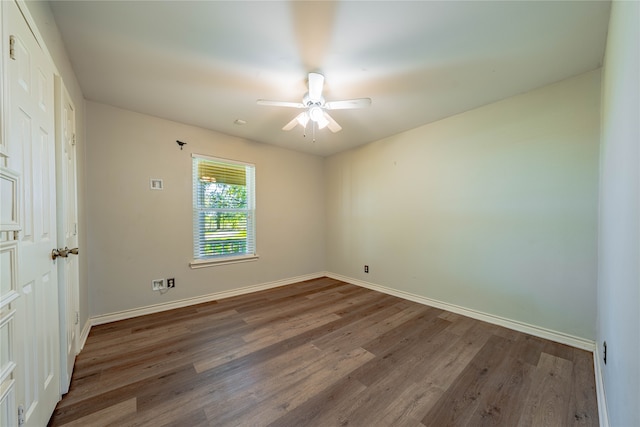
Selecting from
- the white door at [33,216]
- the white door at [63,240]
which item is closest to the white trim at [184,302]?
the white door at [63,240]

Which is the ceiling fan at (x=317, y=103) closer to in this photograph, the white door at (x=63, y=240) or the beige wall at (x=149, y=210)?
the white door at (x=63, y=240)

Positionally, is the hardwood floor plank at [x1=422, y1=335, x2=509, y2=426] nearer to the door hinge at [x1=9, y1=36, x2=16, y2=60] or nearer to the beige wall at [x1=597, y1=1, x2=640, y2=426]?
the beige wall at [x1=597, y1=1, x2=640, y2=426]

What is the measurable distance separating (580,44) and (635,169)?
5.28 ft

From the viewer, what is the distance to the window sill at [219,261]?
321cm

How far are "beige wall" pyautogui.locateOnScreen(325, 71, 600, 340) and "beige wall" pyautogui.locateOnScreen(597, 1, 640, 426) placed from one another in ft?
3.27

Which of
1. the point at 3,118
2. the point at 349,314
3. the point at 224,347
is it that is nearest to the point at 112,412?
the point at 224,347

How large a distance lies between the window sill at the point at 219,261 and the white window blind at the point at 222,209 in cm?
4

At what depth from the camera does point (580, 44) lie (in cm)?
174

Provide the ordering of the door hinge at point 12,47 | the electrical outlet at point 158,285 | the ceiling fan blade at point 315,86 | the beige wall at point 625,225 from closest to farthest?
1. the beige wall at point 625,225
2. the door hinge at point 12,47
3. the ceiling fan blade at point 315,86
4. the electrical outlet at point 158,285

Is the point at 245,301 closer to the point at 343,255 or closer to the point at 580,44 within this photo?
the point at 343,255

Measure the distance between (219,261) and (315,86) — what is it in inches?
106

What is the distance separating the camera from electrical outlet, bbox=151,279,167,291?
2.90 meters

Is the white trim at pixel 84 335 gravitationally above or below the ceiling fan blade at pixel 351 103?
below

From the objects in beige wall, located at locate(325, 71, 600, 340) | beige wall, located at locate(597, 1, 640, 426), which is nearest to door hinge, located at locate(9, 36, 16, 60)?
beige wall, located at locate(597, 1, 640, 426)
